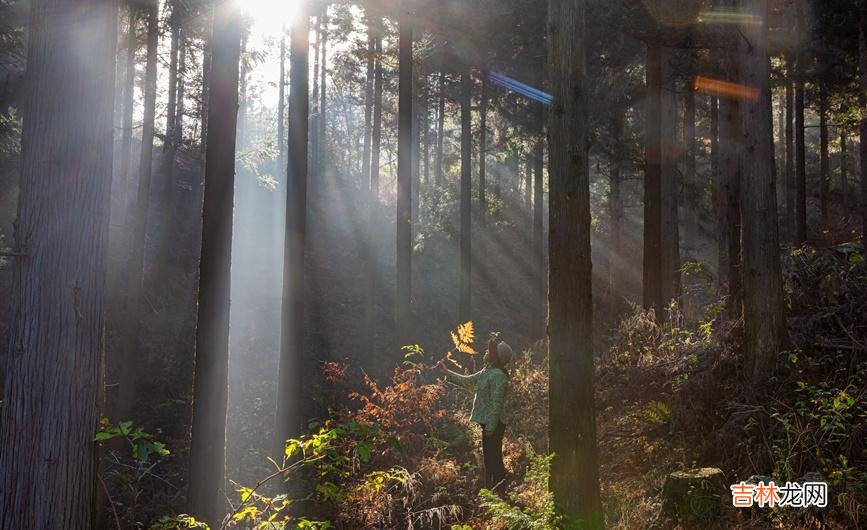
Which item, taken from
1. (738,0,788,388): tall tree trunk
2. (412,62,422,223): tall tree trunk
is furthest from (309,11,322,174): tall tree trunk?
(738,0,788,388): tall tree trunk

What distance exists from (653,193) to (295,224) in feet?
27.6

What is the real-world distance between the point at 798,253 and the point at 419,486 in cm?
745

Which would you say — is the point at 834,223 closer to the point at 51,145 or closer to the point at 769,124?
the point at 769,124

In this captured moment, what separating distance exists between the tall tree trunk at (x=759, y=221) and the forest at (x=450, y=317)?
0.15ft

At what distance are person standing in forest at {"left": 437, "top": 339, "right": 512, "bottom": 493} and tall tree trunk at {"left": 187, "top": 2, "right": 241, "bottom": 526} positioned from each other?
10.8 ft

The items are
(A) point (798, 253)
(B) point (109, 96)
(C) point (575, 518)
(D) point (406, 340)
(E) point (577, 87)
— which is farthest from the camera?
(D) point (406, 340)

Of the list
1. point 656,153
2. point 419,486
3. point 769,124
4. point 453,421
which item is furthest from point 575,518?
point 656,153

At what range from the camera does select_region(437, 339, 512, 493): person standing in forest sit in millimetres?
7801

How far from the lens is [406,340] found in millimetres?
16875

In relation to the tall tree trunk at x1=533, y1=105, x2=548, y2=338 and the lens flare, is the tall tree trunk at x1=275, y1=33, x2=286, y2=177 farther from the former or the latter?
the lens flare

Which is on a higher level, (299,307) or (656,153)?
(656,153)

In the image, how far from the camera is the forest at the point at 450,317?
4176mm

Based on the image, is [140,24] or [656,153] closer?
[656,153]

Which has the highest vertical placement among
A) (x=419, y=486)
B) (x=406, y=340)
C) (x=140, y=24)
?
(x=140, y=24)
